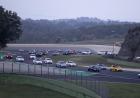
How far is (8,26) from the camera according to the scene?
5094 cm

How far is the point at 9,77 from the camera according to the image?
4244 cm

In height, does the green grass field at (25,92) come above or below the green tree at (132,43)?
below

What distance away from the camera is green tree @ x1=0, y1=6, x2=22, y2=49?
5031 centimetres

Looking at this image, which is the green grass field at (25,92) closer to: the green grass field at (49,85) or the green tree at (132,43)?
the green grass field at (49,85)

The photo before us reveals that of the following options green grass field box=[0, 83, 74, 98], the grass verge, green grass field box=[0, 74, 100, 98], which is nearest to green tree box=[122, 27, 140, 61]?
the grass verge

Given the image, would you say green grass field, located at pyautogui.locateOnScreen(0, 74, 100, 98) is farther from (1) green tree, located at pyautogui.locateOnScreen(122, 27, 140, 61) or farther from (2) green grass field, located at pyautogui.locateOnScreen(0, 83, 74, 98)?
(1) green tree, located at pyautogui.locateOnScreen(122, 27, 140, 61)

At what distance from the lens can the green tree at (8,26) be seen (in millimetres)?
50312

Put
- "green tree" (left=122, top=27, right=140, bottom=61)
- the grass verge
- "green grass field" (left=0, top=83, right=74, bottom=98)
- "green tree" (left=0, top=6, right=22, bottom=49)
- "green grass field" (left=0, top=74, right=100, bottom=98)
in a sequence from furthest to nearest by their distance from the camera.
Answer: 1. "green tree" (left=122, top=27, right=140, bottom=61)
2. "green tree" (left=0, top=6, right=22, bottom=49)
3. the grass verge
4. "green grass field" (left=0, top=74, right=100, bottom=98)
5. "green grass field" (left=0, top=83, right=74, bottom=98)

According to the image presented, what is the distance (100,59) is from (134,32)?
61.6 feet

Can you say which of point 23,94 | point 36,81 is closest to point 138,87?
point 36,81

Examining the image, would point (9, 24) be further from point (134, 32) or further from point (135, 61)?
point (134, 32)

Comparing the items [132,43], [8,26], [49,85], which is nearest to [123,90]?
[49,85]

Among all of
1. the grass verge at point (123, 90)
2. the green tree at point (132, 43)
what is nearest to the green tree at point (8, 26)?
the grass verge at point (123, 90)

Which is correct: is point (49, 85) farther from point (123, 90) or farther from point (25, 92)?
point (123, 90)
